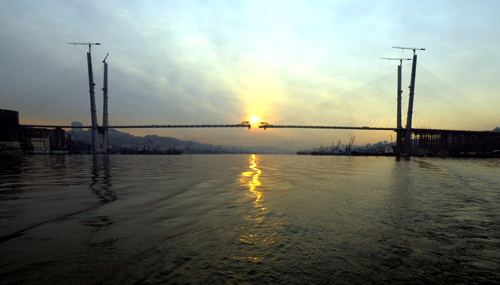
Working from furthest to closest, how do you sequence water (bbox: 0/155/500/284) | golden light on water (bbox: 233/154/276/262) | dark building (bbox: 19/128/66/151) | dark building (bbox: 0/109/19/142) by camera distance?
dark building (bbox: 19/128/66/151) → dark building (bbox: 0/109/19/142) → golden light on water (bbox: 233/154/276/262) → water (bbox: 0/155/500/284)

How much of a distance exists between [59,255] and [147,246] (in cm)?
161

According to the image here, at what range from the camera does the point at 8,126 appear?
10744 cm

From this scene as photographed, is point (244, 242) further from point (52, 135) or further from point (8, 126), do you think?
point (52, 135)

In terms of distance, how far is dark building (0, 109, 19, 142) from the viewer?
10594 cm

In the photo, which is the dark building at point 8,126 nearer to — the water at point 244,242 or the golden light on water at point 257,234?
the water at point 244,242

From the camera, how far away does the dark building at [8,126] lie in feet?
348

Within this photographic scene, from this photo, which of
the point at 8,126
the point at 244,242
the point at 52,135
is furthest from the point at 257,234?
the point at 52,135

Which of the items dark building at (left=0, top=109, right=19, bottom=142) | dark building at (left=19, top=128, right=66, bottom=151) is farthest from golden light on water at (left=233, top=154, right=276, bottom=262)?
dark building at (left=19, top=128, right=66, bottom=151)

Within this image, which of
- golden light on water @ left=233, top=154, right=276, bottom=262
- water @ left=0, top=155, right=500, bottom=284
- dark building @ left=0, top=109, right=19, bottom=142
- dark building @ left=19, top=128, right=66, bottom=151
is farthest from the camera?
dark building @ left=19, top=128, right=66, bottom=151

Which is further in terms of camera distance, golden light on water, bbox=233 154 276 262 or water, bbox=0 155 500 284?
golden light on water, bbox=233 154 276 262

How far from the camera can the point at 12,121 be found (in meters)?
109

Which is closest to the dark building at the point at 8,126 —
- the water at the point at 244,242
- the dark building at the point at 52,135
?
the dark building at the point at 52,135

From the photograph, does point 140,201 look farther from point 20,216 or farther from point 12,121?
point 12,121

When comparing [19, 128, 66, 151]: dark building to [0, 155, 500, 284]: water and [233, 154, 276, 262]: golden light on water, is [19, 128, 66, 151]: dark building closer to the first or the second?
[0, 155, 500, 284]: water
